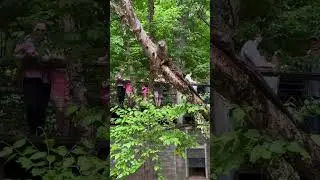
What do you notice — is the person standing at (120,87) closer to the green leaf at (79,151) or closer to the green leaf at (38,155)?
the green leaf at (79,151)

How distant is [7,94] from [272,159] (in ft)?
3.84

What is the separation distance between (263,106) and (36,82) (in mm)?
984

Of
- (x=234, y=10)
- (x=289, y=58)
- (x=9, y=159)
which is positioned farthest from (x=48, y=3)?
(x=289, y=58)

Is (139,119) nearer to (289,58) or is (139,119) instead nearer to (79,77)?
(79,77)

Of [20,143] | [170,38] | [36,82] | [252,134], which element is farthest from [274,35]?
[20,143]

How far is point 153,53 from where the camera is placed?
2203mm

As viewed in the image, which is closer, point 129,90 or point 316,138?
point 316,138

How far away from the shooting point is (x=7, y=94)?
181 cm

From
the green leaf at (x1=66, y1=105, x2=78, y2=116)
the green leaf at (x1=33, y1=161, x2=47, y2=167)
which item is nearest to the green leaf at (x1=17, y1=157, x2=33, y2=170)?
the green leaf at (x1=33, y1=161, x2=47, y2=167)

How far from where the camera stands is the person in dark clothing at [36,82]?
1780 millimetres

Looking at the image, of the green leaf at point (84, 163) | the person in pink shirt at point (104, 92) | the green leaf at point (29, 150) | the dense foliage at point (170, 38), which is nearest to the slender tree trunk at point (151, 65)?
the dense foliage at point (170, 38)

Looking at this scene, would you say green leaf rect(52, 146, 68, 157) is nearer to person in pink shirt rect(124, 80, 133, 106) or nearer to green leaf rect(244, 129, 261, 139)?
person in pink shirt rect(124, 80, 133, 106)

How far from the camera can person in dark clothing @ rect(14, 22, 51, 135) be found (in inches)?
70.1

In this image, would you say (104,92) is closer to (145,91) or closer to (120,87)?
(120,87)
